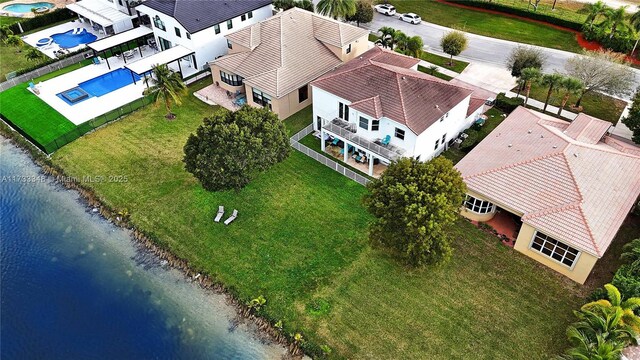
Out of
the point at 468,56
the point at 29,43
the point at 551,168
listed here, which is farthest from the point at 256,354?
the point at 29,43

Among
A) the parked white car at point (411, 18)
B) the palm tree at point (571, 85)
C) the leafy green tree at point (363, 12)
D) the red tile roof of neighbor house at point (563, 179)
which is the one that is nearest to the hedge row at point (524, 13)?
the parked white car at point (411, 18)

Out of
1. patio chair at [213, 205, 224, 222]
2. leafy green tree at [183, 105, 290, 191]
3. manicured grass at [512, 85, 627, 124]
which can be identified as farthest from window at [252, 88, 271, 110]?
manicured grass at [512, 85, 627, 124]

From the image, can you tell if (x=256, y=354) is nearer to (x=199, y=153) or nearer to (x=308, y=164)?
(x=199, y=153)

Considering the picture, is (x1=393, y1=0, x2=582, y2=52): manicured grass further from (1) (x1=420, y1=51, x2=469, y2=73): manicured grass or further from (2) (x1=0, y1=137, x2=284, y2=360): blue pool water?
(2) (x1=0, y1=137, x2=284, y2=360): blue pool water

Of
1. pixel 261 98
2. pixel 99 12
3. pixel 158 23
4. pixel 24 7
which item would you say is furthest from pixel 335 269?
pixel 24 7

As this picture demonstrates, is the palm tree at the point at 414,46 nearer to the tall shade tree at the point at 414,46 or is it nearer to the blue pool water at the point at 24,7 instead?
the tall shade tree at the point at 414,46

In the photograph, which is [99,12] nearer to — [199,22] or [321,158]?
[199,22]

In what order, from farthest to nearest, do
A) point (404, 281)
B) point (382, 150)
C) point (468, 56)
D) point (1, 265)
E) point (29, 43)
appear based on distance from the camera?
point (29, 43), point (468, 56), point (382, 150), point (1, 265), point (404, 281)
